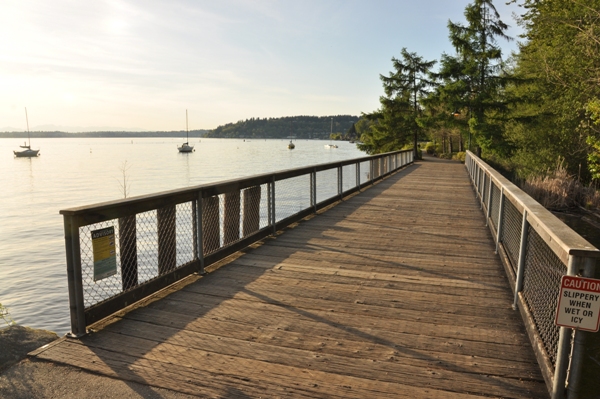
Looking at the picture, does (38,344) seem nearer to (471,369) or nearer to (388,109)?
(471,369)

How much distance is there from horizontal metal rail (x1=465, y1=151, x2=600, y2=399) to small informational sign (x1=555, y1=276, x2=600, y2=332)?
0.20 feet

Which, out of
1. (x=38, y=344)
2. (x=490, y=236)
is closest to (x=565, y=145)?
(x=490, y=236)

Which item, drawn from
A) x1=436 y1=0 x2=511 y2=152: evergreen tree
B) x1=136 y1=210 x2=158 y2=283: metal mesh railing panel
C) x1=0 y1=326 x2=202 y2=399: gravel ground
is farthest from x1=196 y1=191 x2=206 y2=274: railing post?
x1=436 y1=0 x2=511 y2=152: evergreen tree

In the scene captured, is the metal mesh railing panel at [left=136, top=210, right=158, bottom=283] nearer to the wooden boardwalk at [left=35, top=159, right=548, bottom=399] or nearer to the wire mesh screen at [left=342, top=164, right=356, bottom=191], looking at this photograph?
the wooden boardwalk at [left=35, top=159, right=548, bottom=399]

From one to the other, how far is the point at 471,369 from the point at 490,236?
5.03m

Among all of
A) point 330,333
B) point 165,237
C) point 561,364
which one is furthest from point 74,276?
point 561,364

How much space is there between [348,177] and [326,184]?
6.17ft

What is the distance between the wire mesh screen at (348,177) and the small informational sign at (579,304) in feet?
32.6

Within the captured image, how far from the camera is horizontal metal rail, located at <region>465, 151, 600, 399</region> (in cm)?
276

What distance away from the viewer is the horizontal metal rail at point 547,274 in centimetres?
276

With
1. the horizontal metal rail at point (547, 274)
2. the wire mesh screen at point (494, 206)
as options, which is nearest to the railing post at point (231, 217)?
the horizontal metal rail at point (547, 274)

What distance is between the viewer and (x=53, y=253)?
17375 mm

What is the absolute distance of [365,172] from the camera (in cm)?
1642

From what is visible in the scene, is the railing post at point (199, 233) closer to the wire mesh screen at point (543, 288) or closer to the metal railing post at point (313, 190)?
the wire mesh screen at point (543, 288)
